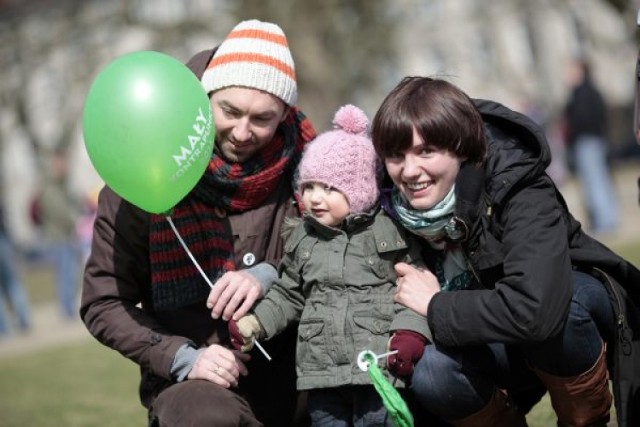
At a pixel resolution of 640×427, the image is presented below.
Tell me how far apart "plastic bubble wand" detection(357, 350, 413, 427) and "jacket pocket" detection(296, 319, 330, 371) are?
19 cm

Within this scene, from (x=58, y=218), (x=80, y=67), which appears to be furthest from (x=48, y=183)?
(x=80, y=67)

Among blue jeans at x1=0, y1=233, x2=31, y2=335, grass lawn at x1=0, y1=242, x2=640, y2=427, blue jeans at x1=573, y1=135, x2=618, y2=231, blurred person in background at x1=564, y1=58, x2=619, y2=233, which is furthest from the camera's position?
blue jeans at x1=0, y1=233, x2=31, y2=335

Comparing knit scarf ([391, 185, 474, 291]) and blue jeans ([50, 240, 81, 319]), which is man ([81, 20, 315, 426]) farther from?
blue jeans ([50, 240, 81, 319])

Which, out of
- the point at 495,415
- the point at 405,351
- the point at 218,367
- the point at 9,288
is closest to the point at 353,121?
the point at 405,351

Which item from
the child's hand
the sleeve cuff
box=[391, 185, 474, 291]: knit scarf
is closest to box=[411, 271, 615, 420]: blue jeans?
box=[391, 185, 474, 291]: knit scarf

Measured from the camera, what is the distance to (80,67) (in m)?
21.2

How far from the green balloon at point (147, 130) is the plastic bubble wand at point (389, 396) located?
0.88 m

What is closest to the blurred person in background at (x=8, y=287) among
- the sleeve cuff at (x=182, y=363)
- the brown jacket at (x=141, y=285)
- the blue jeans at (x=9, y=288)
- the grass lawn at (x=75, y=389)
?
the blue jeans at (x=9, y=288)

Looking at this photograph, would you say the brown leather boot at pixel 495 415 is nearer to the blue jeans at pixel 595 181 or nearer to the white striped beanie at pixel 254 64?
the white striped beanie at pixel 254 64

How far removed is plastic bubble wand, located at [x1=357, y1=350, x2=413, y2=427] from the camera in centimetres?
315

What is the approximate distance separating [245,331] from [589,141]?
388 inches

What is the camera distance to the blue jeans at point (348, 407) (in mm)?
3385

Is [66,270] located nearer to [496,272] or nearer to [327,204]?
[327,204]

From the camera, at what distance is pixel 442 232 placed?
3281 millimetres
